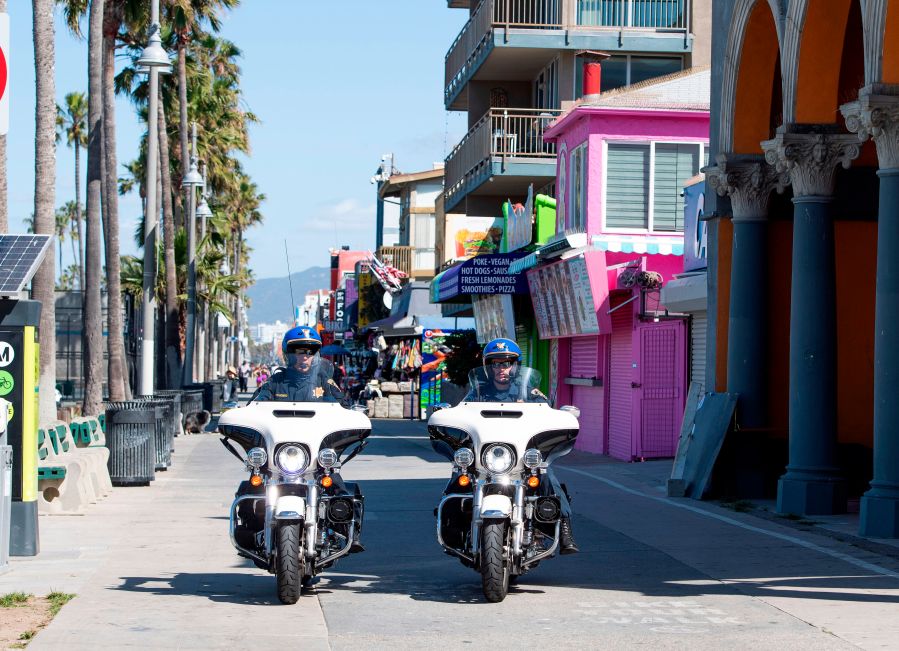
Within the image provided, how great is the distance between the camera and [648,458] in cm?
2552

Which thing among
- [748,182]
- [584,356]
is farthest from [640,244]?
[748,182]

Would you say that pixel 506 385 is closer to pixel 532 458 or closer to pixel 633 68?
pixel 532 458

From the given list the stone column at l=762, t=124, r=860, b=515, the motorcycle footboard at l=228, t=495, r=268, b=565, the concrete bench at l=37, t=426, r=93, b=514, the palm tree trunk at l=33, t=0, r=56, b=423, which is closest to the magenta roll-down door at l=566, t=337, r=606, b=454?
the palm tree trunk at l=33, t=0, r=56, b=423

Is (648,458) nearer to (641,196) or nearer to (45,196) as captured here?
(641,196)

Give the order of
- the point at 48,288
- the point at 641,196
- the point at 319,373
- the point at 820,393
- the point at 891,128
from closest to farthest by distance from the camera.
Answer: the point at 319,373
the point at 891,128
the point at 820,393
the point at 48,288
the point at 641,196

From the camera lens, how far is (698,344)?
23.3 metres

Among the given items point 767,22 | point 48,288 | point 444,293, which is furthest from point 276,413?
point 444,293

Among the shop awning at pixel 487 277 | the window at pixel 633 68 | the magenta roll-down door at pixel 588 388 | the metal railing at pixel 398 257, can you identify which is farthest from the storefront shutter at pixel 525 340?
the metal railing at pixel 398 257

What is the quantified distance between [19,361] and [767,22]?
989cm

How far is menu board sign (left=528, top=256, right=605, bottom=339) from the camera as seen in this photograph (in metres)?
26.9

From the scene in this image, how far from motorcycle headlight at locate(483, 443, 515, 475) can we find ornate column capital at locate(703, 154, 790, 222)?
8.61 metres

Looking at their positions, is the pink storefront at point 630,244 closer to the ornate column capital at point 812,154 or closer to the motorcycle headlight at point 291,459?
the ornate column capital at point 812,154

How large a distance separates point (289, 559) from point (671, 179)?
62.1ft

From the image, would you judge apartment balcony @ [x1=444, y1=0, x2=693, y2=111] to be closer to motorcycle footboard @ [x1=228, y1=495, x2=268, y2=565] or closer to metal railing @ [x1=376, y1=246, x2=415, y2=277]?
motorcycle footboard @ [x1=228, y1=495, x2=268, y2=565]
